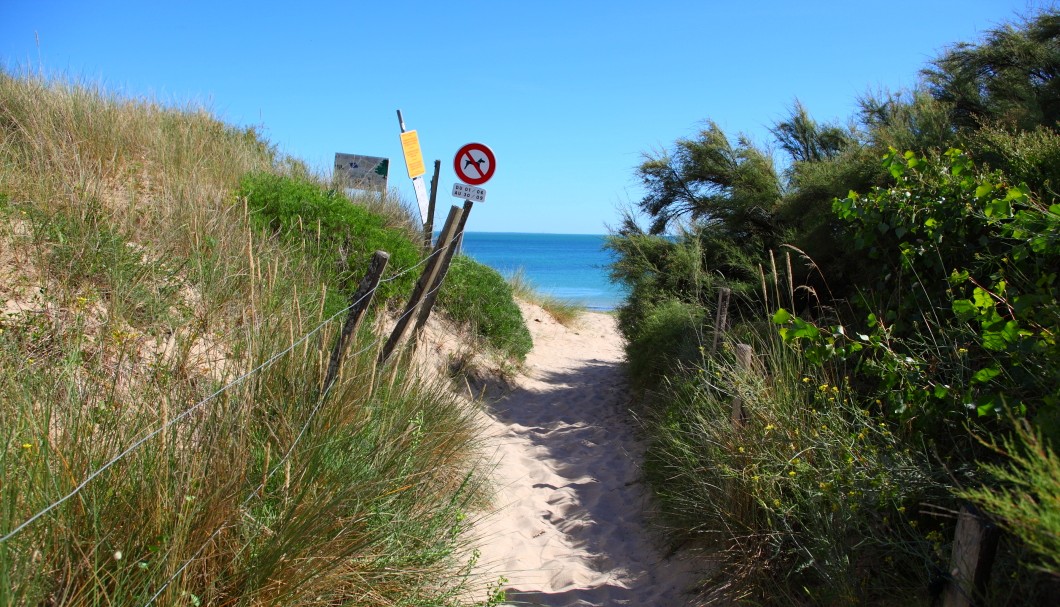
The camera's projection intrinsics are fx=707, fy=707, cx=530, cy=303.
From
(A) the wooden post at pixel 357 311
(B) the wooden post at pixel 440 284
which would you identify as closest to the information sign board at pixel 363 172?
(B) the wooden post at pixel 440 284

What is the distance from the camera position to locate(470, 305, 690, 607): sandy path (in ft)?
14.0

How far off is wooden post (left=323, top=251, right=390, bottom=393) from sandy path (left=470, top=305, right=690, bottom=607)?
1.30 metres

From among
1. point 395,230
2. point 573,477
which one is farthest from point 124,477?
point 395,230

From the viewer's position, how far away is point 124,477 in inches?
93.6

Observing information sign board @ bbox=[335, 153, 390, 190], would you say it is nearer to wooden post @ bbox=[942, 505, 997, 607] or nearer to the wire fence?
the wire fence

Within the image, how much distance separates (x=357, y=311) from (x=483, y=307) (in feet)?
21.4

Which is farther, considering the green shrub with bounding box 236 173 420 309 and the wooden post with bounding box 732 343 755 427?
the green shrub with bounding box 236 173 420 309

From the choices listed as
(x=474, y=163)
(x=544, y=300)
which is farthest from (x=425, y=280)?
(x=544, y=300)

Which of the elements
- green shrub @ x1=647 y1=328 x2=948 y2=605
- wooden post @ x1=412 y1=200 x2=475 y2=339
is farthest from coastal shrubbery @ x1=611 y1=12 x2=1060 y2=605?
wooden post @ x1=412 y1=200 x2=475 y2=339

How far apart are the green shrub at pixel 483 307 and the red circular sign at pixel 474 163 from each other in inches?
143

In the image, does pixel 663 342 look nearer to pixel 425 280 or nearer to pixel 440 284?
pixel 440 284

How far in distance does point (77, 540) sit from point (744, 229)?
27.2ft

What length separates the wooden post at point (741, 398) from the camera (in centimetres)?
431

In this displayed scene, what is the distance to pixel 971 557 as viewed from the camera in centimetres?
245
